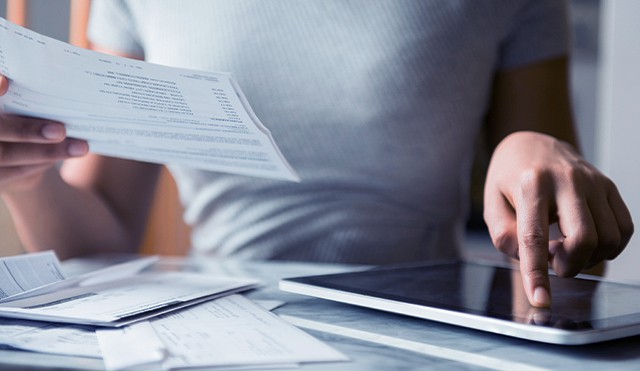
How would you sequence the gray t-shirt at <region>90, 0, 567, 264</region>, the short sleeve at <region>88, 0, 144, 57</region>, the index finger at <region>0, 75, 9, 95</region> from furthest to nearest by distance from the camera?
the short sleeve at <region>88, 0, 144, 57</region>
the gray t-shirt at <region>90, 0, 567, 264</region>
the index finger at <region>0, 75, 9, 95</region>

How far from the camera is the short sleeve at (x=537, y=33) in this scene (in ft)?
3.40

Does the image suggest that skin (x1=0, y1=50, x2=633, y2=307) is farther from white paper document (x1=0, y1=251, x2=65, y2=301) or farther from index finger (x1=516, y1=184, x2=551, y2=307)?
white paper document (x1=0, y1=251, x2=65, y2=301)

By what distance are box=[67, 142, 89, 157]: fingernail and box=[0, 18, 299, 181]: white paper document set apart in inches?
1.8

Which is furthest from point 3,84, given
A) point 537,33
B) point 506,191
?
point 537,33

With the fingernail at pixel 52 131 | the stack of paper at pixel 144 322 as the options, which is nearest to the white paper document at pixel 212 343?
the stack of paper at pixel 144 322

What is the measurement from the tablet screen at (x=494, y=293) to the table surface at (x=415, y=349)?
0.02m

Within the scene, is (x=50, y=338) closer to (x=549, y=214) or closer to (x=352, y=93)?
(x=549, y=214)

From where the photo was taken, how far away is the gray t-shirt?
987 millimetres

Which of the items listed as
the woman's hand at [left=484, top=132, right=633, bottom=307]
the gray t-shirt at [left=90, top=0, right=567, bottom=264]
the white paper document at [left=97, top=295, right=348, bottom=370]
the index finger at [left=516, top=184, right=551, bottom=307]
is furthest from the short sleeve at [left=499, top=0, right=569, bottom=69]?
the white paper document at [left=97, top=295, right=348, bottom=370]

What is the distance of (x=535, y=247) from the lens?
50cm

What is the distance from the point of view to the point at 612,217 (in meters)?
0.57

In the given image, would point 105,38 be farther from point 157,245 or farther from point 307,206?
point 157,245

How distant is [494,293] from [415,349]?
0.45 feet

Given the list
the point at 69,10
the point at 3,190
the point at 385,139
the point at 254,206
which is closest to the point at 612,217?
the point at 385,139
